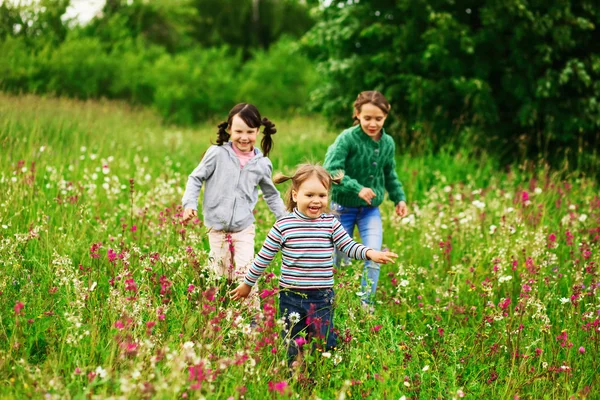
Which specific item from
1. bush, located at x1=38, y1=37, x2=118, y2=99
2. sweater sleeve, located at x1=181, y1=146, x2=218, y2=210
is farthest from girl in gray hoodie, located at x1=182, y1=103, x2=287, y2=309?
bush, located at x1=38, y1=37, x2=118, y2=99

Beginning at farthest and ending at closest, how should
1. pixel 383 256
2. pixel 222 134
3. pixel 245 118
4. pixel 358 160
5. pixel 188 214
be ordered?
pixel 358 160, pixel 222 134, pixel 245 118, pixel 188 214, pixel 383 256

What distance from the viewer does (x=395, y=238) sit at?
241 inches

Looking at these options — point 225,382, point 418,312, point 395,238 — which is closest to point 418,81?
point 395,238

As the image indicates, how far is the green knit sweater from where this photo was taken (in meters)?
4.79

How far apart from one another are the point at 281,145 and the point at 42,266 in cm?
700

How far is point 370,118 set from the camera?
474 centimetres

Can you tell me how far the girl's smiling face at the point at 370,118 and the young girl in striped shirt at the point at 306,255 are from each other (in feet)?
4.20

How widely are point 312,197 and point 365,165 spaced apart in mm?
1433

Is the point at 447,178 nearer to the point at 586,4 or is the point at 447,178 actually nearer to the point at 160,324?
the point at 586,4

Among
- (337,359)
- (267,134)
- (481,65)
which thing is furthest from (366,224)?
(481,65)

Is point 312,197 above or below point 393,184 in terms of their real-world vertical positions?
above

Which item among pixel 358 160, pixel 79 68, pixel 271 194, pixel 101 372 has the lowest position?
pixel 101 372

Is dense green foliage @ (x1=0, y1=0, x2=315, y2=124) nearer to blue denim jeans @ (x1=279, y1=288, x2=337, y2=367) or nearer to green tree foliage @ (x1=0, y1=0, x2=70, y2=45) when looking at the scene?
green tree foliage @ (x1=0, y1=0, x2=70, y2=45)

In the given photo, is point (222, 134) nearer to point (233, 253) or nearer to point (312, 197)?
point (233, 253)
